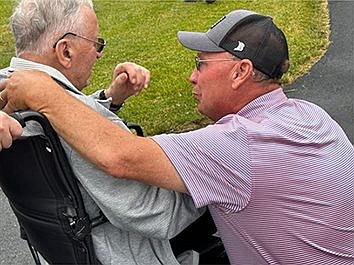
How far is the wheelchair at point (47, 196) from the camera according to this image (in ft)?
6.63

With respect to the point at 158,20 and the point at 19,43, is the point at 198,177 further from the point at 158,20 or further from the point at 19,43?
the point at 158,20

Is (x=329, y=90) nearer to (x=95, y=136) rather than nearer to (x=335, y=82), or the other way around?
(x=335, y=82)

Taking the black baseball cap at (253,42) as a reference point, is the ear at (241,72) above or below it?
below

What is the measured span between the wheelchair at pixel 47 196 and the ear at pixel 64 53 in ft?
1.08

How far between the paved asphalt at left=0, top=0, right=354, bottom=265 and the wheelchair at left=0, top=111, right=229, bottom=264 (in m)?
2.12

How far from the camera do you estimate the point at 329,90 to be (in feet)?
22.3

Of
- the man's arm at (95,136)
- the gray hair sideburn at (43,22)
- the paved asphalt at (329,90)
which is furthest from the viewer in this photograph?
the paved asphalt at (329,90)

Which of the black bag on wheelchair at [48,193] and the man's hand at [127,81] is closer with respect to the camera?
the black bag on wheelchair at [48,193]

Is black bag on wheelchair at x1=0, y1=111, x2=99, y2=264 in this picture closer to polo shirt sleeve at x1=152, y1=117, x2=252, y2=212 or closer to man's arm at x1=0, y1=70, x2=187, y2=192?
man's arm at x1=0, y1=70, x2=187, y2=192

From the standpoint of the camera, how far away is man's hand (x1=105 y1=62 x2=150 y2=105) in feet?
8.70

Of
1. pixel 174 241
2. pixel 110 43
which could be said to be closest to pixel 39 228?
pixel 174 241

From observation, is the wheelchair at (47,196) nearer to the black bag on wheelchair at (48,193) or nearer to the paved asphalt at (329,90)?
the black bag on wheelchair at (48,193)

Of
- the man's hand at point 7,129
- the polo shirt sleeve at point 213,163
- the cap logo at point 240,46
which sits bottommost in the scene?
the polo shirt sleeve at point 213,163

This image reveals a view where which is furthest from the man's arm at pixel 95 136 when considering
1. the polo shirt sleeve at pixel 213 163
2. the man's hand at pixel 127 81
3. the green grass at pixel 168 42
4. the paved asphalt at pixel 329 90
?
the green grass at pixel 168 42
